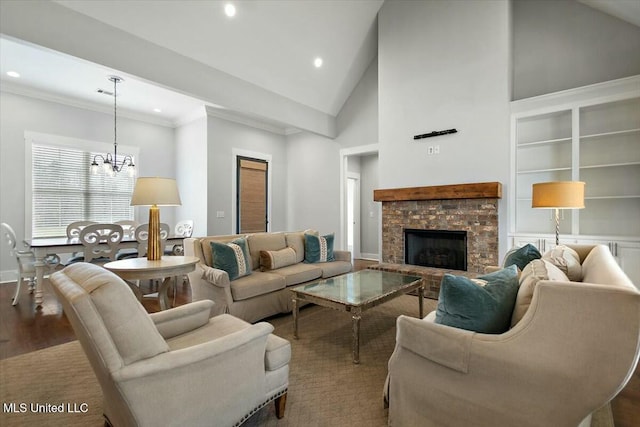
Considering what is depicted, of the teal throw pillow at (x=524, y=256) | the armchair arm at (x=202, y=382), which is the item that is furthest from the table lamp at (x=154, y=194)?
the teal throw pillow at (x=524, y=256)

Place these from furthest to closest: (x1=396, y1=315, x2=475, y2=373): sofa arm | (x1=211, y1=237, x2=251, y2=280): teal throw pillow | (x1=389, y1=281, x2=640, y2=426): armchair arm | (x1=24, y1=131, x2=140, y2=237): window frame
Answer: (x1=24, y1=131, x2=140, y2=237): window frame < (x1=211, y1=237, x2=251, y2=280): teal throw pillow < (x1=396, y1=315, x2=475, y2=373): sofa arm < (x1=389, y1=281, x2=640, y2=426): armchair arm

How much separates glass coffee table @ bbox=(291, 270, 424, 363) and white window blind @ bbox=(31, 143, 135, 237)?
199 inches

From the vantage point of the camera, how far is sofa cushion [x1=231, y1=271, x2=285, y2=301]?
3.01 metres

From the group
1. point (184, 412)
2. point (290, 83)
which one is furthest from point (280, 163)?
point (184, 412)

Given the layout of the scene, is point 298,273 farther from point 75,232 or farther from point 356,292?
point 75,232

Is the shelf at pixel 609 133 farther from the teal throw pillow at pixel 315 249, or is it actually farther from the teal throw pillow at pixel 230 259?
the teal throw pillow at pixel 230 259

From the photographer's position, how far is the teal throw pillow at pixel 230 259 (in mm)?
3156

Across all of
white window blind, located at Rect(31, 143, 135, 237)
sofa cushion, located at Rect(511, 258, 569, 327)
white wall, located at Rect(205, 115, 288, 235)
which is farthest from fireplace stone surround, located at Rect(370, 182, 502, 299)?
white window blind, located at Rect(31, 143, 135, 237)

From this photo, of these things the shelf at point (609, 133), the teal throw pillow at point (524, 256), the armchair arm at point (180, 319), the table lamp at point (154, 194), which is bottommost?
the armchair arm at point (180, 319)

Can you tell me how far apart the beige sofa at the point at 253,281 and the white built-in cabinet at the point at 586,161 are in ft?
9.64

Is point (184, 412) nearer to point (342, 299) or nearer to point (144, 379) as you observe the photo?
point (144, 379)

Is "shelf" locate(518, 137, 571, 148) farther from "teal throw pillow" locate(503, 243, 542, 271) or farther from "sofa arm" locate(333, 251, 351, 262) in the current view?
"sofa arm" locate(333, 251, 351, 262)

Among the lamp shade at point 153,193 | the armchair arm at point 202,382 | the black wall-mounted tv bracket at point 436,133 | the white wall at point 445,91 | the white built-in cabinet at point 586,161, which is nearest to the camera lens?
the armchair arm at point 202,382

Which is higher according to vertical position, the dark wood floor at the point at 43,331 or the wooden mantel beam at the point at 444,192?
the wooden mantel beam at the point at 444,192
